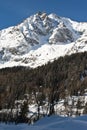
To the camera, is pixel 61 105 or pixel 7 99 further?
pixel 61 105

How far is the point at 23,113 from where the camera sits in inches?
4341

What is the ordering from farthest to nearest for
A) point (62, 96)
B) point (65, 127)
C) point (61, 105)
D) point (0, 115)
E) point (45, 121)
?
point (62, 96) → point (61, 105) → point (0, 115) → point (45, 121) → point (65, 127)

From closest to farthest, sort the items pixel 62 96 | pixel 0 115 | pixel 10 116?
pixel 10 116
pixel 0 115
pixel 62 96

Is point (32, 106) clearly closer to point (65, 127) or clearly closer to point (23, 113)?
point (23, 113)

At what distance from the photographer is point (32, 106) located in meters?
191

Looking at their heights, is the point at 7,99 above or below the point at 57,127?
above

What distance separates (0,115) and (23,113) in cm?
2345

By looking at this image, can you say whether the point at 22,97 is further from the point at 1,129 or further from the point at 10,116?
the point at 1,129

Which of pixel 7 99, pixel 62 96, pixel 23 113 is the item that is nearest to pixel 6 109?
pixel 7 99

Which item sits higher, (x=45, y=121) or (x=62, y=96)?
(x=62, y=96)

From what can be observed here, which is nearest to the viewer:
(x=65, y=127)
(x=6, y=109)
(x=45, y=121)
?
(x=65, y=127)

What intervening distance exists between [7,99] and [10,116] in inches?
1335

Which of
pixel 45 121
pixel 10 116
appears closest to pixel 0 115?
pixel 10 116

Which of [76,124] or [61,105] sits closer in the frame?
[76,124]
